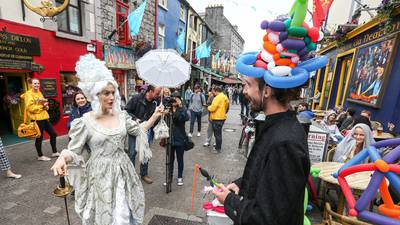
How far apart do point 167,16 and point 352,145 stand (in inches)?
570

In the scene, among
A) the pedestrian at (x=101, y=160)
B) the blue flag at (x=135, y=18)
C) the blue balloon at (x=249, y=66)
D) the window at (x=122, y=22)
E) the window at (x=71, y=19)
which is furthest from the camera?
the window at (x=122, y=22)

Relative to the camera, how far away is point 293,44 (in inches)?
47.6

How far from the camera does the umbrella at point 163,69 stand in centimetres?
357

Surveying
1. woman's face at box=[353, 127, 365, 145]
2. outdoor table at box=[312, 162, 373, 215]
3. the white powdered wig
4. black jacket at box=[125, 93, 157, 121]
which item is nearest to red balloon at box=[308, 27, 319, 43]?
the white powdered wig

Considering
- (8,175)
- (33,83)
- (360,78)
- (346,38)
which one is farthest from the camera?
(346,38)

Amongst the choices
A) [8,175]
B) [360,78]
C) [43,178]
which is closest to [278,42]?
[43,178]

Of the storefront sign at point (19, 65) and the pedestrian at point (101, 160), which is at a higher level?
the storefront sign at point (19, 65)

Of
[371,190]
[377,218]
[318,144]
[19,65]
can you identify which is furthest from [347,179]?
[19,65]

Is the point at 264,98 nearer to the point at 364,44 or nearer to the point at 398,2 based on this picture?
the point at 398,2

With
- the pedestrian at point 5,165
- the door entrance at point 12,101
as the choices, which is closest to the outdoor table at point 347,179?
the pedestrian at point 5,165

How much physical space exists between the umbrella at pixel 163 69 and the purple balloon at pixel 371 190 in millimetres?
2819

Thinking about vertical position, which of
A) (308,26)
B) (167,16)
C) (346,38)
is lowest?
(308,26)

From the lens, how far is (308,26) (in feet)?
4.14

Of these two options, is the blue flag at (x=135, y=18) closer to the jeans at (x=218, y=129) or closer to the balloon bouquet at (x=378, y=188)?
the jeans at (x=218, y=129)
